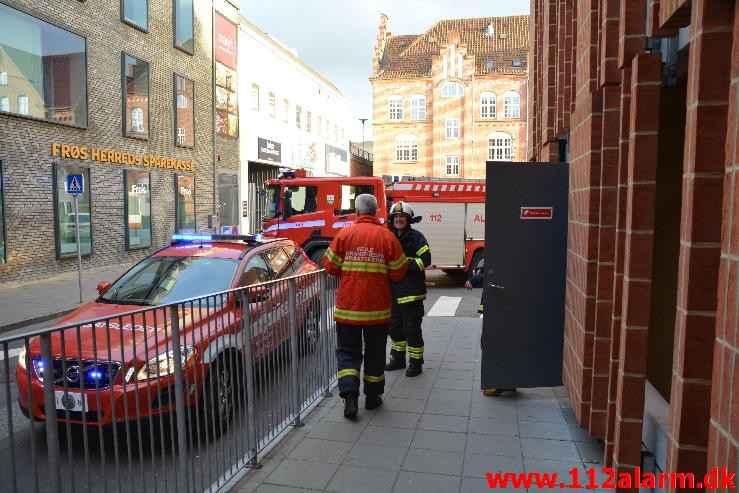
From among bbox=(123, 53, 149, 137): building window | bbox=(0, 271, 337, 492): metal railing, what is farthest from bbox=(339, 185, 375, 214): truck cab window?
bbox=(0, 271, 337, 492): metal railing

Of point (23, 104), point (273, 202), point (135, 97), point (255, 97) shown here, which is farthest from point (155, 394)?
point (255, 97)

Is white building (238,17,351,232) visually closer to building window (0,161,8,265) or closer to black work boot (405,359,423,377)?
building window (0,161,8,265)

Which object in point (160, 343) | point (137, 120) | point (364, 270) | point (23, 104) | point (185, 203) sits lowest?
point (160, 343)

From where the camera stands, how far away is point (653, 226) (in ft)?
10.0

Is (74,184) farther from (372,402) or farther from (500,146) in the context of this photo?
(500,146)

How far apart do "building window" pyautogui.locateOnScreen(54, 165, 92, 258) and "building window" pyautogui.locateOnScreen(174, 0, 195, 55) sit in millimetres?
7413

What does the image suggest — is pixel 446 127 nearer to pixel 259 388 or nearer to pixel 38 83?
pixel 38 83

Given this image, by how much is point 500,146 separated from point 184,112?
112ft

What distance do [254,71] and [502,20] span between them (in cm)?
3383

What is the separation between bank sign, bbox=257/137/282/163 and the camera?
95.8 feet

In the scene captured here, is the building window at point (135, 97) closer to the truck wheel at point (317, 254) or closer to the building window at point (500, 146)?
the truck wheel at point (317, 254)

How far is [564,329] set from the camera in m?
5.12

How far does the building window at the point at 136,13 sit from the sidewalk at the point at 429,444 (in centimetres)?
1713

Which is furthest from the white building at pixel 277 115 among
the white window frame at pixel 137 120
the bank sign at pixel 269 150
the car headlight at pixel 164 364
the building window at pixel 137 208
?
the car headlight at pixel 164 364
